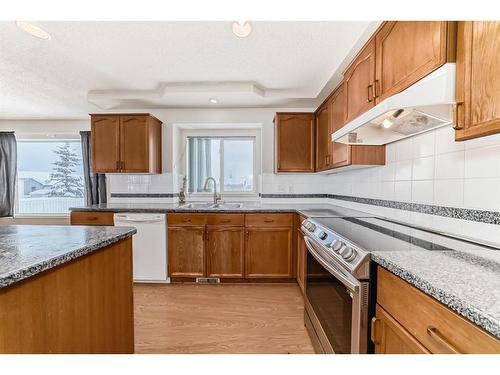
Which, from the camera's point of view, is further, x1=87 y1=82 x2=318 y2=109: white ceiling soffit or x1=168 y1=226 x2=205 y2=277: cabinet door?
x1=168 y1=226 x2=205 y2=277: cabinet door

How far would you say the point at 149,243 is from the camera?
2.83 meters

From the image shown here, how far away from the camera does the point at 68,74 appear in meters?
2.45

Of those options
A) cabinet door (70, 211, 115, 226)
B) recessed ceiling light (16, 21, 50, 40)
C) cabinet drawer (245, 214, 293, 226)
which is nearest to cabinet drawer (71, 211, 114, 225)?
cabinet door (70, 211, 115, 226)

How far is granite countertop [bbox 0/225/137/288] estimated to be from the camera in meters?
A: 0.79

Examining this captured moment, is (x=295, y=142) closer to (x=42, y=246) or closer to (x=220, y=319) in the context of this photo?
(x=220, y=319)

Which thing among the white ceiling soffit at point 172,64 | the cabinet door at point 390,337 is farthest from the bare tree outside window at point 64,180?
the cabinet door at point 390,337

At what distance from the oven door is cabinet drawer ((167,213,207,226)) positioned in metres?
1.37

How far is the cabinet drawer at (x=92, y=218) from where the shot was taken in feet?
9.31

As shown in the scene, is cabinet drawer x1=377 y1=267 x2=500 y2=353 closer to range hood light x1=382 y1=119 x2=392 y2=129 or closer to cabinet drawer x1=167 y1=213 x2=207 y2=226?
range hood light x1=382 y1=119 x2=392 y2=129

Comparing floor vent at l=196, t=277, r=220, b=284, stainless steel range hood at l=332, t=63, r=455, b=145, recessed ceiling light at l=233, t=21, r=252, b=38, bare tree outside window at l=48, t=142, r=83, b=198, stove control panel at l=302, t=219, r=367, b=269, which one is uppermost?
recessed ceiling light at l=233, t=21, r=252, b=38

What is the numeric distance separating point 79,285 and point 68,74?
2294 millimetres

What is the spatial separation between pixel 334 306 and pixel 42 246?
1.39 m

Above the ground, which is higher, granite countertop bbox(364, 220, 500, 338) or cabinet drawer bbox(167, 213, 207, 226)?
granite countertop bbox(364, 220, 500, 338)

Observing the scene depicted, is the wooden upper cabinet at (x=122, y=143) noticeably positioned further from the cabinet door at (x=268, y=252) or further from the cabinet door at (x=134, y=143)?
the cabinet door at (x=268, y=252)
